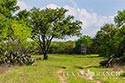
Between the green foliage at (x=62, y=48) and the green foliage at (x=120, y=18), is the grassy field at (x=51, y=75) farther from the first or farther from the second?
the green foliage at (x=62, y=48)

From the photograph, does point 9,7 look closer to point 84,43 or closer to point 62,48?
point 62,48

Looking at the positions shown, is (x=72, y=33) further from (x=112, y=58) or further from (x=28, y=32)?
(x=112, y=58)

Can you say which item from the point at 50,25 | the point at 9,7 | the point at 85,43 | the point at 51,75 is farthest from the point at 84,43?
the point at 51,75

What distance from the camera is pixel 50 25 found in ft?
309

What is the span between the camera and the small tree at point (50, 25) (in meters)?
94.1

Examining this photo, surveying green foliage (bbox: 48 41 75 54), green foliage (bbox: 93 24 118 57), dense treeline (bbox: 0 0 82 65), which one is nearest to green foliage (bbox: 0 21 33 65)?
dense treeline (bbox: 0 0 82 65)

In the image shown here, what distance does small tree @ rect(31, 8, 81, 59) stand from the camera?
94062 mm

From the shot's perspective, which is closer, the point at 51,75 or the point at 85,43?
the point at 51,75

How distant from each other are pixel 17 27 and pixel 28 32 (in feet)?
14.9

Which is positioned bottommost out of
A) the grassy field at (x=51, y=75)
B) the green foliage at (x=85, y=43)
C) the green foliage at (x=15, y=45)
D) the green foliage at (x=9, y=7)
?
the grassy field at (x=51, y=75)

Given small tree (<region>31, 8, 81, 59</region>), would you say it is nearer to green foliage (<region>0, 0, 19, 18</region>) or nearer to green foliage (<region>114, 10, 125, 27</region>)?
green foliage (<region>0, 0, 19, 18</region>)

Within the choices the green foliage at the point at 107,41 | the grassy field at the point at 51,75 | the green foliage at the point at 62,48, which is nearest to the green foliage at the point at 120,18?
the green foliage at the point at 107,41

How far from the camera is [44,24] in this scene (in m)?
94.4

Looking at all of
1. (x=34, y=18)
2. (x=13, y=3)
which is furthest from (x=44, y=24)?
(x=13, y=3)
